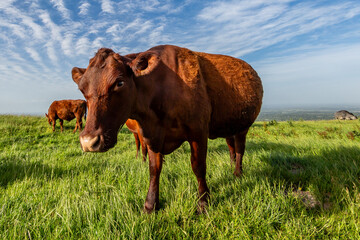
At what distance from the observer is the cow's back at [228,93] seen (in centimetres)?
287

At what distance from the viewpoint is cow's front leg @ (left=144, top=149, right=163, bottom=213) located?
256cm

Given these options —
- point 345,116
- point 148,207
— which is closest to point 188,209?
point 148,207

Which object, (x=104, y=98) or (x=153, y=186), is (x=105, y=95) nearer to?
(x=104, y=98)

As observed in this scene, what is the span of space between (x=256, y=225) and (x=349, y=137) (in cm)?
783

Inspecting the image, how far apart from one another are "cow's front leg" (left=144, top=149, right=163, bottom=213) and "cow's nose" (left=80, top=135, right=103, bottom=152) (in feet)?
3.97

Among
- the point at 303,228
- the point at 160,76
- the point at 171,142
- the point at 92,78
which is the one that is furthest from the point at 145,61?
the point at 303,228

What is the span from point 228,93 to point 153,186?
5.83 feet

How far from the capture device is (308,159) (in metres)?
4.26

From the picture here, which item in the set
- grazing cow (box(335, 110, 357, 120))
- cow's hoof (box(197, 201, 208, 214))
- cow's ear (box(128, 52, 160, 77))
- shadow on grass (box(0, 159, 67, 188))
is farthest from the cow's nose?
grazing cow (box(335, 110, 357, 120))

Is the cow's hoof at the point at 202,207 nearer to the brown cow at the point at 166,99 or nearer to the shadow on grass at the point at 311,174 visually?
the brown cow at the point at 166,99

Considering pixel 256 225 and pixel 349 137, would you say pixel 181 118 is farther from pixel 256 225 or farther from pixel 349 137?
pixel 349 137

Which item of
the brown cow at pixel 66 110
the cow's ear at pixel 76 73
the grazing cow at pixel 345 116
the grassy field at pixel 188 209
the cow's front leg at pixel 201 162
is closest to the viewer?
the grassy field at pixel 188 209

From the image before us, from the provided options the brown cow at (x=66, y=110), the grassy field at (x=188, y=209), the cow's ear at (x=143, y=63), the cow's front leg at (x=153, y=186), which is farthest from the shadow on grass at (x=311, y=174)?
the brown cow at (x=66, y=110)

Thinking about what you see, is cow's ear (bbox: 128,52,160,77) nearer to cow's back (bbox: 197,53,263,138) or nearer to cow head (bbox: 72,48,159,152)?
cow head (bbox: 72,48,159,152)
